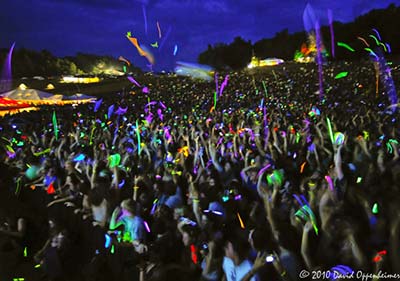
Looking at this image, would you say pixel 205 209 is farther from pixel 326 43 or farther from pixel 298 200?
pixel 326 43

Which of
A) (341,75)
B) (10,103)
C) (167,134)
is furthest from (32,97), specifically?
(341,75)

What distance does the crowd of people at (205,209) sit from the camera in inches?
128

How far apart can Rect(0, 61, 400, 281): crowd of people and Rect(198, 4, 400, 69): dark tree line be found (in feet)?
125

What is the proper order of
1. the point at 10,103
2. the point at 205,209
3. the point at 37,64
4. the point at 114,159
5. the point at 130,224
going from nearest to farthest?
the point at 130,224 < the point at 205,209 < the point at 114,159 < the point at 10,103 < the point at 37,64

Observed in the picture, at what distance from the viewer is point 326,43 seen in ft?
189

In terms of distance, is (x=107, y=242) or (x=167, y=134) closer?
(x=107, y=242)

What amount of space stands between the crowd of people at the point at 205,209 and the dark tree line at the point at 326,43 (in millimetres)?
38064

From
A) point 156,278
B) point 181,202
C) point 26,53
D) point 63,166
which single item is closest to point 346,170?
point 181,202

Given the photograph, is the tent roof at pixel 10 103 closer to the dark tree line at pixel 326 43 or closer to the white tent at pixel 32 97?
the white tent at pixel 32 97

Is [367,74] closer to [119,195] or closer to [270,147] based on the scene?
[270,147]

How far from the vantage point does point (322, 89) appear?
1944cm

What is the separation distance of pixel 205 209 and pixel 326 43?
5741 cm

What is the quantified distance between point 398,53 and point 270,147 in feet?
126

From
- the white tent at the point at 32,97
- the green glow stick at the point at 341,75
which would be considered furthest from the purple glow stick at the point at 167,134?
the green glow stick at the point at 341,75
